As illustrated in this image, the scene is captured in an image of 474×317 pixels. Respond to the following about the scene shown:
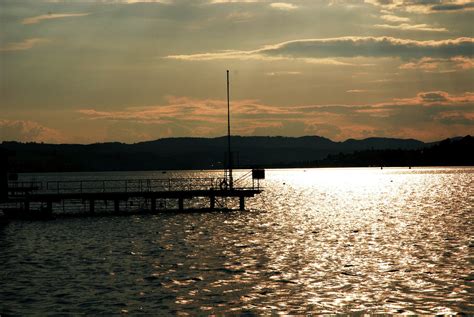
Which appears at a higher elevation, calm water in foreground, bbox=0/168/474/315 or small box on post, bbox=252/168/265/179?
small box on post, bbox=252/168/265/179

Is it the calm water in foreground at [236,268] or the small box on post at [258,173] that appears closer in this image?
the calm water in foreground at [236,268]

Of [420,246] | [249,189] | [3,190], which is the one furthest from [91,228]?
[420,246]

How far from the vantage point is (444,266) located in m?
40.6

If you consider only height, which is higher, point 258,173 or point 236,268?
point 258,173

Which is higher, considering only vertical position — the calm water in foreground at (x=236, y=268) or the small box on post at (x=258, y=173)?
the small box on post at (x=258, y=173)

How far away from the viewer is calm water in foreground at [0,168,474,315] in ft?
98.8

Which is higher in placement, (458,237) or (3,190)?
(3,190)

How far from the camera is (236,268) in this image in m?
40.5

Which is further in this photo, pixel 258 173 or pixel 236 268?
pixel 258 173

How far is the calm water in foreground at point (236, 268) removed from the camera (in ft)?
98.8

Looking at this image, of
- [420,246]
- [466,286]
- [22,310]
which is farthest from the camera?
[420,246]

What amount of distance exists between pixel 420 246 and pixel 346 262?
1171cm

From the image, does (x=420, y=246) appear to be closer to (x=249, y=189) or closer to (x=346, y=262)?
(x=346, y=262)

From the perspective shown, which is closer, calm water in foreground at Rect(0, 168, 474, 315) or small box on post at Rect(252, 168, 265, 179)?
calm water in foreground at Rect(0, 168, 474, 315)
